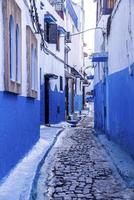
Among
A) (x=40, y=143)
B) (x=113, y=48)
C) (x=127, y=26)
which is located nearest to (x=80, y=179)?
(x=127, y=26)

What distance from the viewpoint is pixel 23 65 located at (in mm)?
10445

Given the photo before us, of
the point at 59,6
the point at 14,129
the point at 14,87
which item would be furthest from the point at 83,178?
the point at 59,6

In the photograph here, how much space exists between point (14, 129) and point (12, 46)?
1.57m

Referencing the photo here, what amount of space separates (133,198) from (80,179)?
1711 mm

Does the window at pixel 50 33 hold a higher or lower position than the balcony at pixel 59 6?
lower

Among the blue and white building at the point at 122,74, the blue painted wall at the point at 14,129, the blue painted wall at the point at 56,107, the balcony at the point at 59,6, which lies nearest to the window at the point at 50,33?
the blue painted wall at the point at 56,107

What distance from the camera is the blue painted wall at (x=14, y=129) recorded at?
7723 mm

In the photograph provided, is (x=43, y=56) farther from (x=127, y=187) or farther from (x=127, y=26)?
(x=127, y=187)

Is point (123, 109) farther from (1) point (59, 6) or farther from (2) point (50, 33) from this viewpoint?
(1) point (59, 6)

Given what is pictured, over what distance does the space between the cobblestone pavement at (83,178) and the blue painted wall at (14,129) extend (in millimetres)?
712

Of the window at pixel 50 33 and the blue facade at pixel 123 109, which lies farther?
the window at pixel 50 33

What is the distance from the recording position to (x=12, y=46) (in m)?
8.77

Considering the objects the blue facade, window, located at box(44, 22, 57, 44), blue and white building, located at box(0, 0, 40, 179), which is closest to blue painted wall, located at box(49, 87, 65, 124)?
window, located at box(44, 22, 57, 44)

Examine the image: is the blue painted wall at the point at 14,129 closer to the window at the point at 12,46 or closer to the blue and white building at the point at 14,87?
the blue and white building at the point at 14,87
